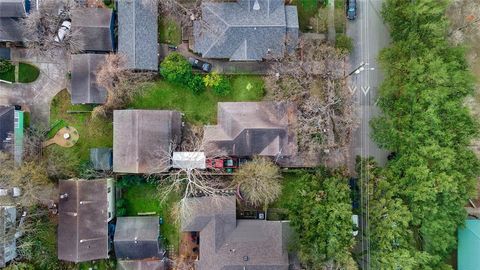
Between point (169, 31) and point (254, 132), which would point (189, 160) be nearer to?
point (254, 132)

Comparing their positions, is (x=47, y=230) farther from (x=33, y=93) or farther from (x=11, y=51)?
(x=11, y=51)

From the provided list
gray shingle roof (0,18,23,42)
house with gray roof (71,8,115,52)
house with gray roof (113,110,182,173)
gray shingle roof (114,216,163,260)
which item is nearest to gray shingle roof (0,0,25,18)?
gray shingle roof (0,18,23,42)

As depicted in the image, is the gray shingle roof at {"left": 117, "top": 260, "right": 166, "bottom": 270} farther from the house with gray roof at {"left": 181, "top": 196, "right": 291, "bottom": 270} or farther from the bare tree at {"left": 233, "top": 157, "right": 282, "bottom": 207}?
the bare tree at {"left": 233, "top": 157, "right": 282, "bottom": 207}

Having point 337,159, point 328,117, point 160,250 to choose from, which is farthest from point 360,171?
point 160,250

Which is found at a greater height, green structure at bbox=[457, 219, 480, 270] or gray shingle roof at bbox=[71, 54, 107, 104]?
gray shingle roof at bbox=[71, 54, 107, 104]

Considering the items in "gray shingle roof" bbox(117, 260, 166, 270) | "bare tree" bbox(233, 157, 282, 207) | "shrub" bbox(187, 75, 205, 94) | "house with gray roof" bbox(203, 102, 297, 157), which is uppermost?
"shrub" bbox(187, 75, 205, 94)

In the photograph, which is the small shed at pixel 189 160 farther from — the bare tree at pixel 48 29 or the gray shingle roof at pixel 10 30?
the gray shingle roof at pixel 10 30
